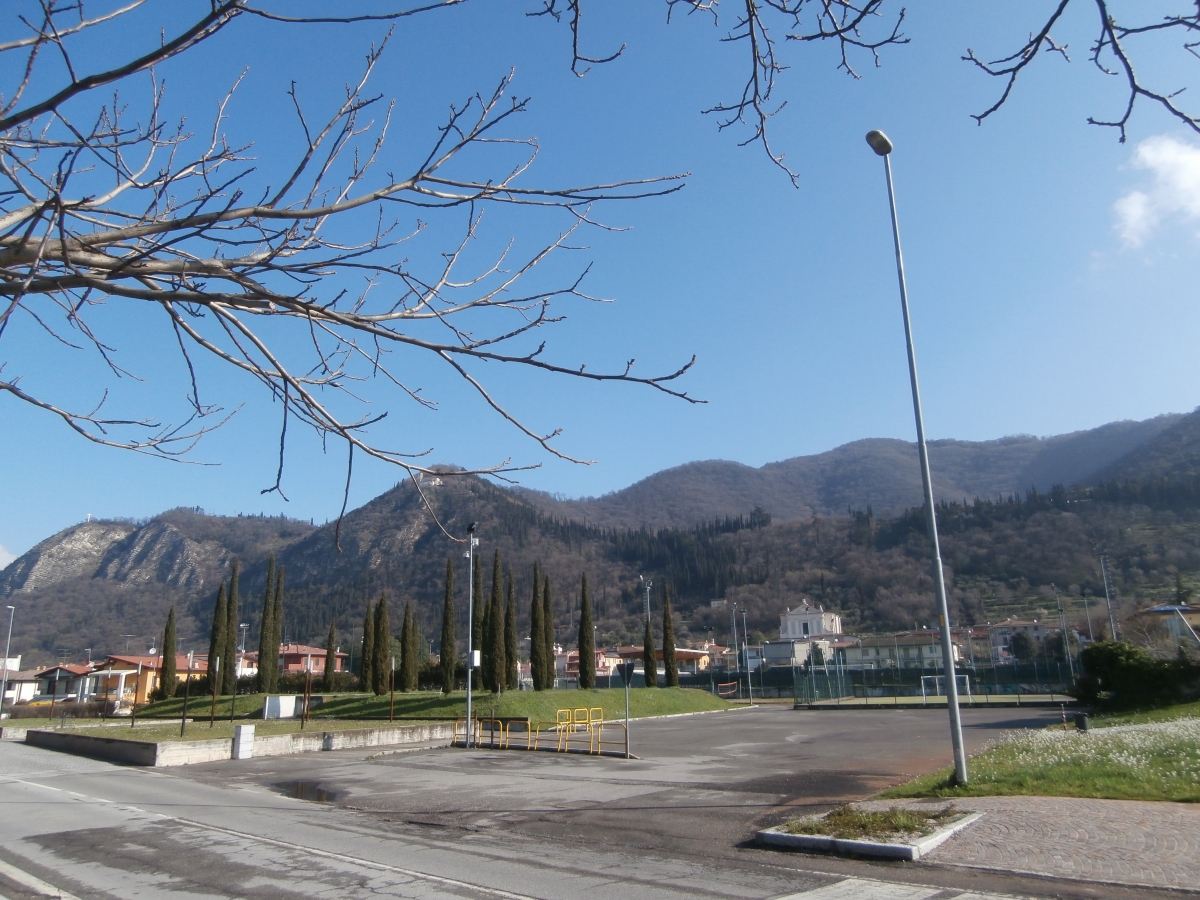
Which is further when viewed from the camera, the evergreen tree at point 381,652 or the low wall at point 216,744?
the evergreen tree at point 381,652

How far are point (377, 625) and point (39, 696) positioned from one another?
44.5 metres

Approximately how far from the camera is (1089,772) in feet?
37.4

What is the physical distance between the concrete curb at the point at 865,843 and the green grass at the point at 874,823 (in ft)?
0.47

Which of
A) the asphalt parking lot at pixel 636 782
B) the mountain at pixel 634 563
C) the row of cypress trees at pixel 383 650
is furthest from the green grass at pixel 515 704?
the mountain at pixel 634 563

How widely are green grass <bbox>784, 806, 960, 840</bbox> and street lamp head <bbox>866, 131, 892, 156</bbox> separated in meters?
9.55

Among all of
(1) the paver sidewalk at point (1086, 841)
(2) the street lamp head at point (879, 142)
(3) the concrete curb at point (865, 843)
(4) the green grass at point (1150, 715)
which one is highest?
(2) the street lamp head at point (879, 142)

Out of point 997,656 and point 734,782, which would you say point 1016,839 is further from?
point 997,656

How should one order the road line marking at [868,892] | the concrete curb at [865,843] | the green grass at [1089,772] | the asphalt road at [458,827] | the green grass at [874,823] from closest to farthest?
1. the road line marking at [868,892]
2. the asphalt road at [458,827]
3. the concrete curb at [865,843]
4. the green grass at [874,823]
5. the green grass at [1089,772]

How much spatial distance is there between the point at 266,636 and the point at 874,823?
43.0 meters

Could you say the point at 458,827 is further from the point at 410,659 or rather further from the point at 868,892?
the point at 410,659

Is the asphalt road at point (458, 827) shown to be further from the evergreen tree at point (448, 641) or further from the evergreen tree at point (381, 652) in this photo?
the evergreen tree at point (381, 652)

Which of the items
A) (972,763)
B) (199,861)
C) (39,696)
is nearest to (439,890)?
(199,861)

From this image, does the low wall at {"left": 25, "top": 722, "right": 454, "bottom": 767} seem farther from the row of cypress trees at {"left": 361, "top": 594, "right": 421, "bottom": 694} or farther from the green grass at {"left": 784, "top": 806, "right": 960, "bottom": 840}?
the row of cypress trees at {"left": 361, "top": 594, "right": 421, "bottom": 694}

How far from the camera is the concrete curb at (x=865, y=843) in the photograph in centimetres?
787
